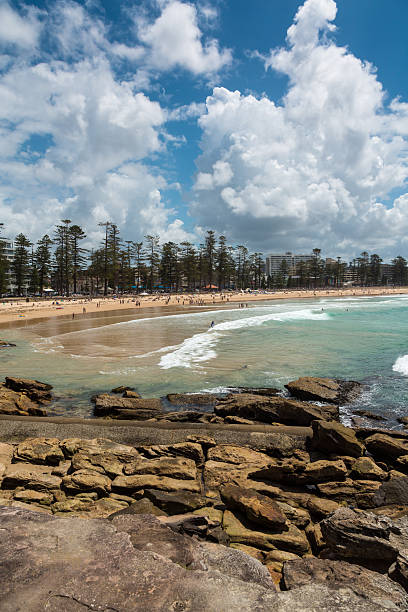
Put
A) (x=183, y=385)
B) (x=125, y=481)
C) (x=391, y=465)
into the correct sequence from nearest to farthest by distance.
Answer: (x=125, y=481), (x=391, y=465), (x=183, y=385)

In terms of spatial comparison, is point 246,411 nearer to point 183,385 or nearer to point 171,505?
point 183,385

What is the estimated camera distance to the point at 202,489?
490cm

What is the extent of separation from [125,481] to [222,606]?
9.50 ft

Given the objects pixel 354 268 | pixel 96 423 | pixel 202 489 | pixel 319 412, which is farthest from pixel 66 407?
pixel 354 268

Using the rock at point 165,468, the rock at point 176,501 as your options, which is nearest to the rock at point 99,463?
the rock at point 165,468

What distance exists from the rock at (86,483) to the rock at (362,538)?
3.05 meters

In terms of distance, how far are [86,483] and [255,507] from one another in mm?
2454

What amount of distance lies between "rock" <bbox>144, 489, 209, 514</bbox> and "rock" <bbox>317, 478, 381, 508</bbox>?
2021 millimetres

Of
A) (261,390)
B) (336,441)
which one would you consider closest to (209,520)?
(336,441)

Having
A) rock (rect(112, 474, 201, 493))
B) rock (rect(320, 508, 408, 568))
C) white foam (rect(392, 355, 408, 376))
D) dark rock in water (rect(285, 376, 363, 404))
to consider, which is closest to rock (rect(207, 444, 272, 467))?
rock (rect(112, 474, 201, 493))

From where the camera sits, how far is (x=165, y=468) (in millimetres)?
5238

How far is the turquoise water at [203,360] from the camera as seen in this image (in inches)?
440

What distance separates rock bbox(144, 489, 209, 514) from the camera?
13.5 feet

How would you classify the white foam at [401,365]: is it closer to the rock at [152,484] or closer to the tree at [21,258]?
the rock at [152,484]
